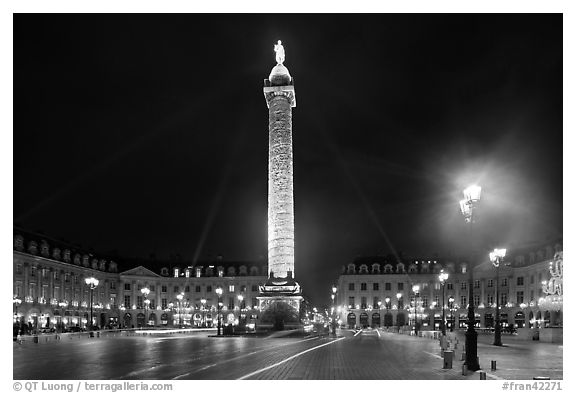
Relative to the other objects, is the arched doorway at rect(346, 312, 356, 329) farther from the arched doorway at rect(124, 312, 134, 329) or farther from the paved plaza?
the paved plaza

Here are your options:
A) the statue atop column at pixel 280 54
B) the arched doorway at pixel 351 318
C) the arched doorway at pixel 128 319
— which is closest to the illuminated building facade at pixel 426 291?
the arched doorway at pixel 351 318

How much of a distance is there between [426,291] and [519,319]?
17.4 meters

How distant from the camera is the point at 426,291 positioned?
106 meters

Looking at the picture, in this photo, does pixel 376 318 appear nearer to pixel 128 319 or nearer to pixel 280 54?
pixel 128 319

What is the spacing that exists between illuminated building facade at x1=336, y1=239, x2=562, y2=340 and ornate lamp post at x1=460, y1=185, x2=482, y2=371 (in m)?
73.9

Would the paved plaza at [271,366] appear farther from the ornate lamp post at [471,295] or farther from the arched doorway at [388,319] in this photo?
the arched doorway at [388,319]

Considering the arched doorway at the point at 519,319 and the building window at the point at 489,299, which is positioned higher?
the building window at the point at 489,299

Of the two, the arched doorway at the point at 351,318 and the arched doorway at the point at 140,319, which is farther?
the arched doorway at the point at 351,318

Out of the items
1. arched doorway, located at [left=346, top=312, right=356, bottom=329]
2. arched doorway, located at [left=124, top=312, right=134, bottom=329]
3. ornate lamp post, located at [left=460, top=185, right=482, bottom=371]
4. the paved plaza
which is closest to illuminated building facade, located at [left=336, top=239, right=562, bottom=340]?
arched doorway, located at [left=346, top=312, right=356, bottom=329]

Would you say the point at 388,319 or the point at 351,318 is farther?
the point at 351,318

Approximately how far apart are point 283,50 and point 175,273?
59.1 m

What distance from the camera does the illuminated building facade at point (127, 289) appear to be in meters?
79.8

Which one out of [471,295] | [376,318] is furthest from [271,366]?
[376,318]

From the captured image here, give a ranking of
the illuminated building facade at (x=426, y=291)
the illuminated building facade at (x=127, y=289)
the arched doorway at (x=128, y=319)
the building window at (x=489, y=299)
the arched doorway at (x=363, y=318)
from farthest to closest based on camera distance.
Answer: the arched doorway at (x=363, y=318), the arched doorway at (x=128, y=319), the building window at (x=489, y=299), the illuminated building facade at (x=426, y=291), the illuminated building facade at (x=127, y=289)
